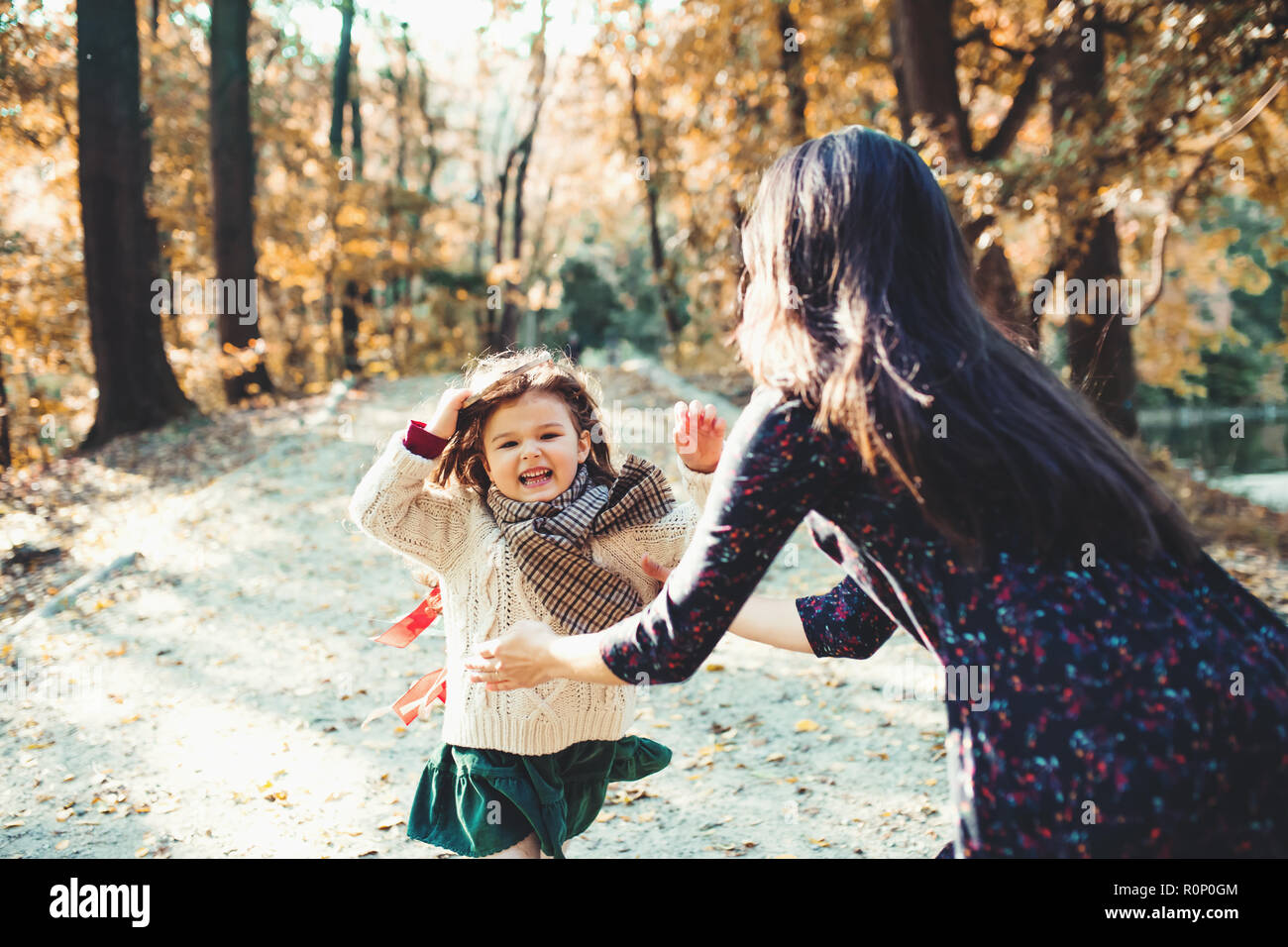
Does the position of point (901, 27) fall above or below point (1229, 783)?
above

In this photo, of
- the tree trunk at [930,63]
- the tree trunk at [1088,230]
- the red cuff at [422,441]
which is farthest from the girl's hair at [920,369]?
the tree trunk at [930,63]

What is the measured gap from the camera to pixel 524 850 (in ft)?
8.00

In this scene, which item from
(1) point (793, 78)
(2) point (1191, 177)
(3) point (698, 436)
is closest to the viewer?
(3) point (698, 436)

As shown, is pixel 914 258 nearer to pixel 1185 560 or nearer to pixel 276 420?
pixel 1185 560

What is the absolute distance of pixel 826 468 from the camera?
5.12 ft

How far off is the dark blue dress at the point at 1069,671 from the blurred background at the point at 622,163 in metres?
0.64

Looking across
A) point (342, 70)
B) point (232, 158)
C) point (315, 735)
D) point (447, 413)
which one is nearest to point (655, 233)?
point (342, 70)

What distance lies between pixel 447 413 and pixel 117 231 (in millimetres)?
10115

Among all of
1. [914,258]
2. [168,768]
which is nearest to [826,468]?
[914,258]

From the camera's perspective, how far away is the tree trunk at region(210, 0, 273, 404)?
13.9m

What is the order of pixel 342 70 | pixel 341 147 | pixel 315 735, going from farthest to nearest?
pixel 341 147 → pixel 342 70 → pixel 315 735

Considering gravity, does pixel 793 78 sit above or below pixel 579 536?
above

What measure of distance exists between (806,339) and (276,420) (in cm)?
1304

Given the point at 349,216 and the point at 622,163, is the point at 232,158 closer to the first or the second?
the point at 349,216
